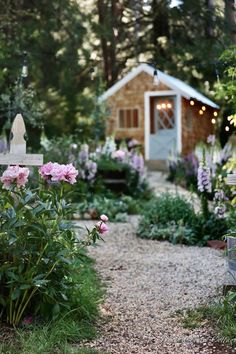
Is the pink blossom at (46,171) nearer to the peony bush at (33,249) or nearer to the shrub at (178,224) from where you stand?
the peony bush at (33,249)

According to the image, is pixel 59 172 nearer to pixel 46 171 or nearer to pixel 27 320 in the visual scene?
pixel 46 171

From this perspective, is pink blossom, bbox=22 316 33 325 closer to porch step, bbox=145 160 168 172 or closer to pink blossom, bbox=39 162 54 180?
pink blossom, bbox=39 162 54 180

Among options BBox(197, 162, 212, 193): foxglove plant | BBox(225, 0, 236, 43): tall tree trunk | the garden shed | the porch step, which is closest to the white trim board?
the garden shed

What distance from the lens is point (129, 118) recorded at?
58.1 feet

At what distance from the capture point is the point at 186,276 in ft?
16.1

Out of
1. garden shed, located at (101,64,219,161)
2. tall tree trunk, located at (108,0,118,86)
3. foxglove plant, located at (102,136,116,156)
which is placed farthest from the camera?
garden shed, located at (101,64,219,161)

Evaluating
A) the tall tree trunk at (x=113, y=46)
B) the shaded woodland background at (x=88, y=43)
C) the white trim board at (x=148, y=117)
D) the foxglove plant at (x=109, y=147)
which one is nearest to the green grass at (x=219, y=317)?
the shaded woodland background at (x=88, y=43)

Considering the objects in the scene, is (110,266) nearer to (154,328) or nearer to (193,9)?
(154,328)

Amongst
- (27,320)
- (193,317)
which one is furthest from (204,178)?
(27,320)

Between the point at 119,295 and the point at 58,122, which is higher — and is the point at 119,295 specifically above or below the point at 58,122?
below

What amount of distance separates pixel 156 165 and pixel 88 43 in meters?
4.72

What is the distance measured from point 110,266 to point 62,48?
9.45m

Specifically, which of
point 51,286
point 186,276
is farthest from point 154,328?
point 186,276

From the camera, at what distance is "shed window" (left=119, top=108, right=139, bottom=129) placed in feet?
57.9
